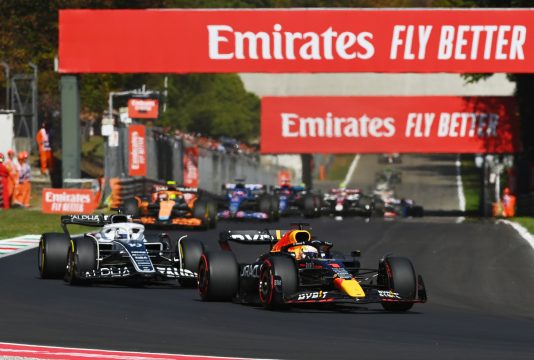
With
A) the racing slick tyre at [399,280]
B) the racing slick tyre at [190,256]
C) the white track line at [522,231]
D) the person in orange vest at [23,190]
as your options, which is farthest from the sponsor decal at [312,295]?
the person in orange vest at [23,190]

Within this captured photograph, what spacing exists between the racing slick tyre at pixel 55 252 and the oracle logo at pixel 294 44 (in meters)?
19.9

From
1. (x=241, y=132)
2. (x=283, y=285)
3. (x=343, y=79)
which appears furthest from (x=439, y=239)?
(x=343, y=79)

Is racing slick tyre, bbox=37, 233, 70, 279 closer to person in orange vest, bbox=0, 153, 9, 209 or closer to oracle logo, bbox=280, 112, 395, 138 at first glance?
person in orange vest, bbox=0, 153, 9, 209

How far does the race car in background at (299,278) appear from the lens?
590 inches

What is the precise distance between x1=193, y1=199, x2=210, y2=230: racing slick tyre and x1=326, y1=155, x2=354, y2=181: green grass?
78411 mm

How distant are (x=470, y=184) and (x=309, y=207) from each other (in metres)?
55.4

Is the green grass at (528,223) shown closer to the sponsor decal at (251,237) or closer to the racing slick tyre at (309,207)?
the racing slick tyre at (309,207)

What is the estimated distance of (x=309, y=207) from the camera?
148ft

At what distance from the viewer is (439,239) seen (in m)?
30.8

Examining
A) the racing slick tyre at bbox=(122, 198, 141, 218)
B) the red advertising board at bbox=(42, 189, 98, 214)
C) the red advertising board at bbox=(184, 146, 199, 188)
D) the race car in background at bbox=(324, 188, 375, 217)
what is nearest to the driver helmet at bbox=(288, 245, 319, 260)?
the racing slick tyre at bbox=(122, 198, 141, 218)

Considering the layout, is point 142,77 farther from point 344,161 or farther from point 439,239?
point 344,161

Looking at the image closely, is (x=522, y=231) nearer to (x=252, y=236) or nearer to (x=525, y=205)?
(x=525, y=205)

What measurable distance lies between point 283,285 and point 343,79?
10380 centimetres

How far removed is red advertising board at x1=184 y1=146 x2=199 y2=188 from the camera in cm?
5309
